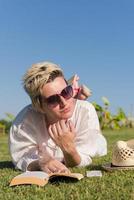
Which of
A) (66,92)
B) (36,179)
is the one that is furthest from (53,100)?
(36,179)

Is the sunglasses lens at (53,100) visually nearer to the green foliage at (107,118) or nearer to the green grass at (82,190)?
the green grass at (82,190)

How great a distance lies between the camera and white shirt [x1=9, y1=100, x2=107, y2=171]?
5.15 m

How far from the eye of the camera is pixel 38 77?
4.68m

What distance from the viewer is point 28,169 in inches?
193

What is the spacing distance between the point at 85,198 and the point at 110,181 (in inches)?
26.0

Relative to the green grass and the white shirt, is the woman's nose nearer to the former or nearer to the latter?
the white shirt

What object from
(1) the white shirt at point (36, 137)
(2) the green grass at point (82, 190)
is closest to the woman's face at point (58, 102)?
(1) the white shirt at point (36, 137)

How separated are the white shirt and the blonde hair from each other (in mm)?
386

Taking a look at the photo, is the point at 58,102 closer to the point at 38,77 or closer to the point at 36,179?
the point at 38,77

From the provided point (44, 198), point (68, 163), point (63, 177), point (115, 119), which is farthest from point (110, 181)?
point (115, 119)

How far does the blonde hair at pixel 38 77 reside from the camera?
466 cm

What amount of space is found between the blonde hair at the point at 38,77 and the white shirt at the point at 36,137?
386mm

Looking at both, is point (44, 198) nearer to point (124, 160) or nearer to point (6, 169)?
point (124, 160)

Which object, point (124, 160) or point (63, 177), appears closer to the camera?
point (63, 177)
